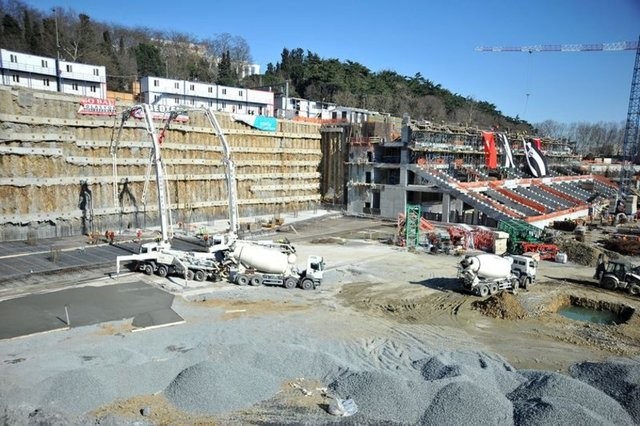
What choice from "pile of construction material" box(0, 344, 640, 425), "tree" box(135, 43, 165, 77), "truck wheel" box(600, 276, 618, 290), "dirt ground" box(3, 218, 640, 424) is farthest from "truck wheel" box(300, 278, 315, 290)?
"tree" box(135, 43, 165, 77)

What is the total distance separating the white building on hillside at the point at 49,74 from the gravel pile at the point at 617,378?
58.3 metres

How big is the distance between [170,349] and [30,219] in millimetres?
22362

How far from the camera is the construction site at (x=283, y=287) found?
13281 millimetres

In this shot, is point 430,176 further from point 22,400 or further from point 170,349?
point 22,400

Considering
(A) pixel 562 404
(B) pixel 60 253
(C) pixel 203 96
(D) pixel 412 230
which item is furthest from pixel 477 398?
(C) pixel 203 96

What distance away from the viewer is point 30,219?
32844 mm

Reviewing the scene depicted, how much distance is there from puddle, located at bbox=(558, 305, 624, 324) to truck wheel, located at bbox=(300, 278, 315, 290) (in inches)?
496

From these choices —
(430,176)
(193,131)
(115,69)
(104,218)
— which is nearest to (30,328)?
(104,218)

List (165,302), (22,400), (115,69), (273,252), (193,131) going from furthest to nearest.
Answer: (115,69) < (193,131) < (273,252) < (165,302) < (22,400)

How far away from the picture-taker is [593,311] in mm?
24469

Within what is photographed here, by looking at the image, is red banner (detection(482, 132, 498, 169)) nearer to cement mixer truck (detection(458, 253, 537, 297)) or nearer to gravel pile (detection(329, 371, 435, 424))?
cement mixer truck (detection(458, 253, 537, 297))

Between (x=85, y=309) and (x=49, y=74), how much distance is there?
54.1 m

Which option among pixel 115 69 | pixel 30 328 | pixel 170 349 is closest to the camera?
pixel 170 349

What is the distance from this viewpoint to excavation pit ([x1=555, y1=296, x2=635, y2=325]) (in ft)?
76.0
